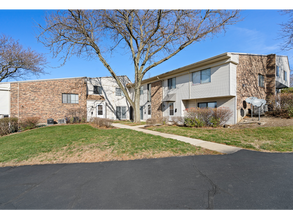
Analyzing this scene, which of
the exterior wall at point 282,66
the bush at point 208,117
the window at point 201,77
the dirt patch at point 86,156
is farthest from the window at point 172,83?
the dirt patch at point 86,156

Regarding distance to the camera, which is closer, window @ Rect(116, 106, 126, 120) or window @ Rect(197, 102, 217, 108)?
window @ Rect(197, 102, 217, 108)

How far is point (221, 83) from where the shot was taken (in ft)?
41.2

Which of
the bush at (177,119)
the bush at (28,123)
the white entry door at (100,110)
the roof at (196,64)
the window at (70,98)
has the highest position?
the roof at (196,64)

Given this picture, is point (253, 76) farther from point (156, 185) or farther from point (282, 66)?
point (156, 185)

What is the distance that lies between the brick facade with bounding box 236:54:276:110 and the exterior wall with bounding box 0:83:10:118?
23494mm

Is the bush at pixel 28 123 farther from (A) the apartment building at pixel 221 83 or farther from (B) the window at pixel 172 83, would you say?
(B) the window at pixel 172 83

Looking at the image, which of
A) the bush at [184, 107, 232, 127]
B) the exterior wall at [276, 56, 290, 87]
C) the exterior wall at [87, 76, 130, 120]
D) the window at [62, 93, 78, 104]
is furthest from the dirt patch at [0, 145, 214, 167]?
the exterior wall at [276, 56, 290, 87]

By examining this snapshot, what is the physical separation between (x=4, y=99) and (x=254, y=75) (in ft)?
86.5

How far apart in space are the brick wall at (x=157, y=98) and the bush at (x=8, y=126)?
46.8ft

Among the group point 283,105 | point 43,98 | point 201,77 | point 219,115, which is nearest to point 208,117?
point 219,115

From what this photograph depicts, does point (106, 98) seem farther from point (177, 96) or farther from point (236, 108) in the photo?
point (236, 108)

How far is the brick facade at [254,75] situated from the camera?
42.1ft

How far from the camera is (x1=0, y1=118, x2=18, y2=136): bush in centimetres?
1238

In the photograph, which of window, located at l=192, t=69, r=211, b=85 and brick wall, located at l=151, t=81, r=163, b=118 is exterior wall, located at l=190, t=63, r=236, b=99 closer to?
window, located at l=192, t=69, r=211, b=85
